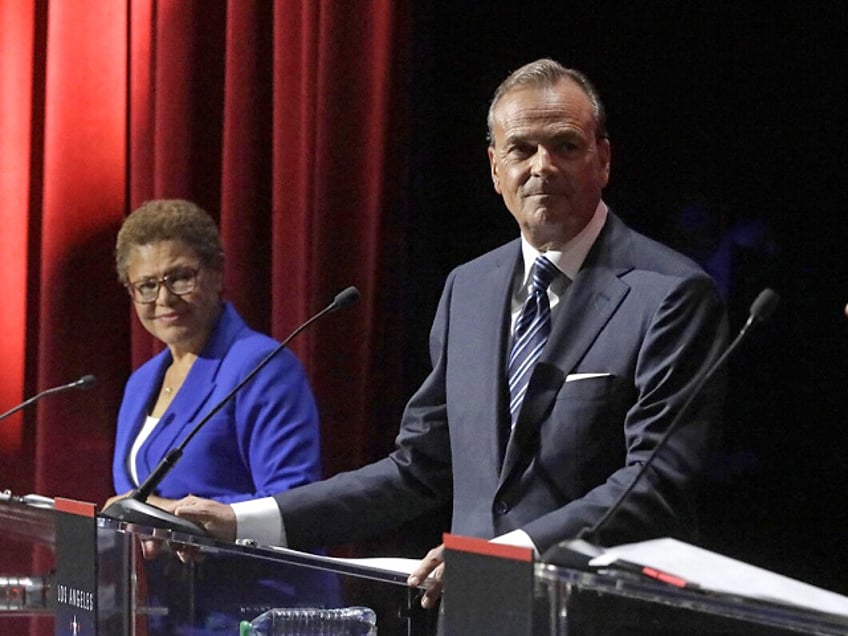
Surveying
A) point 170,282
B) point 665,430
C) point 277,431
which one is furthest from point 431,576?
point 170,282

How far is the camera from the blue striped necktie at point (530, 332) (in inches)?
85.4

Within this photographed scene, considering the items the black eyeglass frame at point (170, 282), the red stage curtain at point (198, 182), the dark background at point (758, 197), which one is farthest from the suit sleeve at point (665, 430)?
the red stage curtain at point (198, 182)

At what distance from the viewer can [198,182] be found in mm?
3932

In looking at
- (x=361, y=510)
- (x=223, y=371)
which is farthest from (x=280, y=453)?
(x=361, y=510)

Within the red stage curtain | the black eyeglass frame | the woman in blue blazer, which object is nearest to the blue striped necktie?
the woman in blue blazer

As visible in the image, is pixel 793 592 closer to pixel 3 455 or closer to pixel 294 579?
pixel 294 579

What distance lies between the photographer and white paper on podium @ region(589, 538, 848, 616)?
3.98 ft

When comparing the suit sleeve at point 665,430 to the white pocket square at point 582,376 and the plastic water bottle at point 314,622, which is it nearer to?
the white pocket square at point 582,376

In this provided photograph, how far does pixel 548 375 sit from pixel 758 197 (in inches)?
32.6

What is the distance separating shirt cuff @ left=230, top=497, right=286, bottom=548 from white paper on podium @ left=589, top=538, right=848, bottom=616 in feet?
2.79

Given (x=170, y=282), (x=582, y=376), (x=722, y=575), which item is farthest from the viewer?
(x=170, y=282)

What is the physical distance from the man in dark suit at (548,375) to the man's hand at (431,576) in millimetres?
287

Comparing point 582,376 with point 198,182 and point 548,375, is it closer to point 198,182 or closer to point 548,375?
point 548,375

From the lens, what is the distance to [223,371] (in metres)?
3.06
